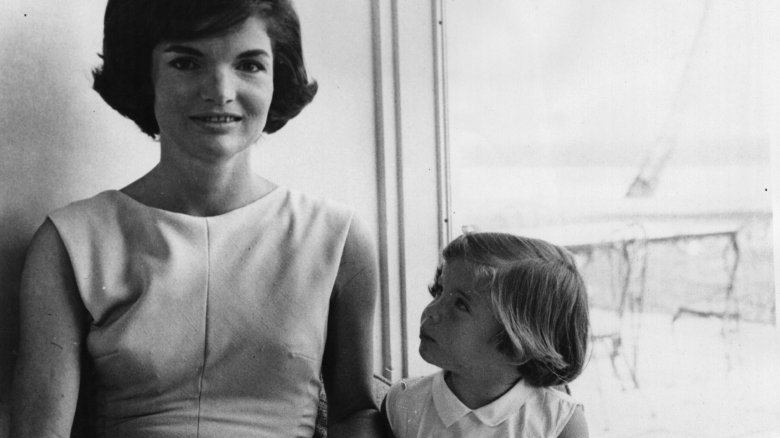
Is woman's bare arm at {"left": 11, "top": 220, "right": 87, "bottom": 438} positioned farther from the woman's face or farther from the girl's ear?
the girl's ear

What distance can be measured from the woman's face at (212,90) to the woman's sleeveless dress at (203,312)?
141 mm

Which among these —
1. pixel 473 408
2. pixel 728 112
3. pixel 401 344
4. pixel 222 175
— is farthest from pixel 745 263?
pixel 222 175

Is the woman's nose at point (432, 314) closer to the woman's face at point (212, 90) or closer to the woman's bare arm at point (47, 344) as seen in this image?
the woman's face at point (212, 90)

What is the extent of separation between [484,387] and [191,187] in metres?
0.64

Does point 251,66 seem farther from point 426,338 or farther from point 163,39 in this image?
point 426,338

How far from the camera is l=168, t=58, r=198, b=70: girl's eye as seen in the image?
1448 millimetres

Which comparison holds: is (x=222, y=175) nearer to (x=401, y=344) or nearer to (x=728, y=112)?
(x=401, y=344)

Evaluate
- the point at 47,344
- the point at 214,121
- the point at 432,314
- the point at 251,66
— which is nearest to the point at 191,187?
the point at 214,121

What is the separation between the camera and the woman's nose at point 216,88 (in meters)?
1.44

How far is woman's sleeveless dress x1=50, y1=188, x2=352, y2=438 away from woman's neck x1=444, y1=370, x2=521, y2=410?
277 mm

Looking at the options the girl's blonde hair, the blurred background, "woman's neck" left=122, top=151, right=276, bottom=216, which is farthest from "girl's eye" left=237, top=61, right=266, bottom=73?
the blurred background

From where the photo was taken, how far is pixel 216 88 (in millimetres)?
1436

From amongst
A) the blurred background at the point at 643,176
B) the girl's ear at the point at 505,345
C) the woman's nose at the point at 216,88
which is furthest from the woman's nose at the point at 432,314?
the blurred background at the point at 643,176

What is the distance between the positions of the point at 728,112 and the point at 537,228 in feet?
2.73
